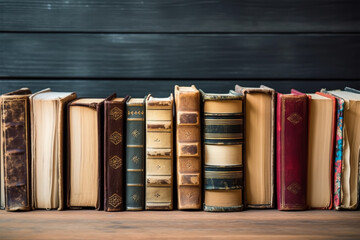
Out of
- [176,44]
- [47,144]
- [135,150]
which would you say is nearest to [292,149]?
[135,150]

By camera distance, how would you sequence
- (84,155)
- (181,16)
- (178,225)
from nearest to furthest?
(178,225) < (84,155) < (181,16)

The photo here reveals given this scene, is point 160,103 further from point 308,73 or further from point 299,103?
point 308,73

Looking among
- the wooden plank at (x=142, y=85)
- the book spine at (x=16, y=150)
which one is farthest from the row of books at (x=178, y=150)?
the wooden plank at (x=142, y=85)

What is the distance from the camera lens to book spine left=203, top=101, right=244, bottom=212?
1131 mm

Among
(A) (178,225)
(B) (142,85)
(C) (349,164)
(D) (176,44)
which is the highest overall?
(D) (176,44)

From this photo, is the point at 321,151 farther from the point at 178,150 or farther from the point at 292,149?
the point at 178,150

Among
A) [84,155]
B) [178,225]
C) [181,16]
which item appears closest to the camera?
[178,225]

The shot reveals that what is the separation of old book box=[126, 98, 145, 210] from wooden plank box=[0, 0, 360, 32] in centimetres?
39

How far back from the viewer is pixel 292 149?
1136 millimetres

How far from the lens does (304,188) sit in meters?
1.15

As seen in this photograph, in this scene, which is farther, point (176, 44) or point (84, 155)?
point (176, 44)

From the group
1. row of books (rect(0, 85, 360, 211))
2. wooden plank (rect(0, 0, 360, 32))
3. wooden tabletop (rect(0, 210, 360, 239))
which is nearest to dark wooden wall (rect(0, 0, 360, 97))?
wooden plank (rect(0, 0, 360, 32))

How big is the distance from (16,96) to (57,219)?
33 centimetres

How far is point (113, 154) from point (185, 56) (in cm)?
46
